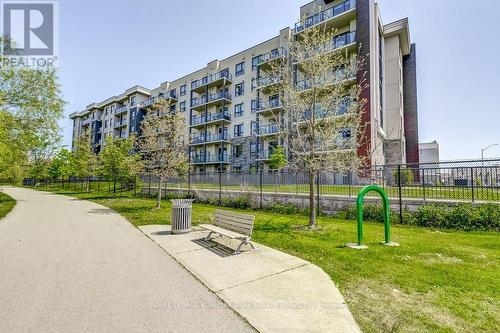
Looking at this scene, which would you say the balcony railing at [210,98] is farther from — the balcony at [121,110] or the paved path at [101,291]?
the paved path at [101,291]

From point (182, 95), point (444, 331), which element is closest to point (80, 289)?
point (444, 331)

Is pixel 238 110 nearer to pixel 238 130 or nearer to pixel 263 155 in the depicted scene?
pixel 238 130

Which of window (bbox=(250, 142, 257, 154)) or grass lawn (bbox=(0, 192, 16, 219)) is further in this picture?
window (bbox=(250, 142, 257, 154))

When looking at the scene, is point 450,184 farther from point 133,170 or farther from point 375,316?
point 133,170

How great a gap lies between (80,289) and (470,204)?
12.0 meters

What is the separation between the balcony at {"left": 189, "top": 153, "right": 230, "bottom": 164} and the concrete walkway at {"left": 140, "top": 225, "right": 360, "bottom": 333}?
3256 cm

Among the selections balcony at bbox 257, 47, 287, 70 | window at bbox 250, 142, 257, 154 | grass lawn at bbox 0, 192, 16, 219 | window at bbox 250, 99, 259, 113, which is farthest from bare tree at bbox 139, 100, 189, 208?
window at bbox 250, 99, 259, 113

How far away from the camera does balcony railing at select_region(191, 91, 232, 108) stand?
40659 mm

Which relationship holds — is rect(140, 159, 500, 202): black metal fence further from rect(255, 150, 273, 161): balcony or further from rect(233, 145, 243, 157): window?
rect(233, 145, 243, 157): window

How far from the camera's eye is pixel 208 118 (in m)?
42.9

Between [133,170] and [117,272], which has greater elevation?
[133,170]

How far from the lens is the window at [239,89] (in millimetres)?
39516

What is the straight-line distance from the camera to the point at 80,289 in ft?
14.4

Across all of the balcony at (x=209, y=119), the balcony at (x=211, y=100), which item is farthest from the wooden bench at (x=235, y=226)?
the balcony at (x=211, y=100)
